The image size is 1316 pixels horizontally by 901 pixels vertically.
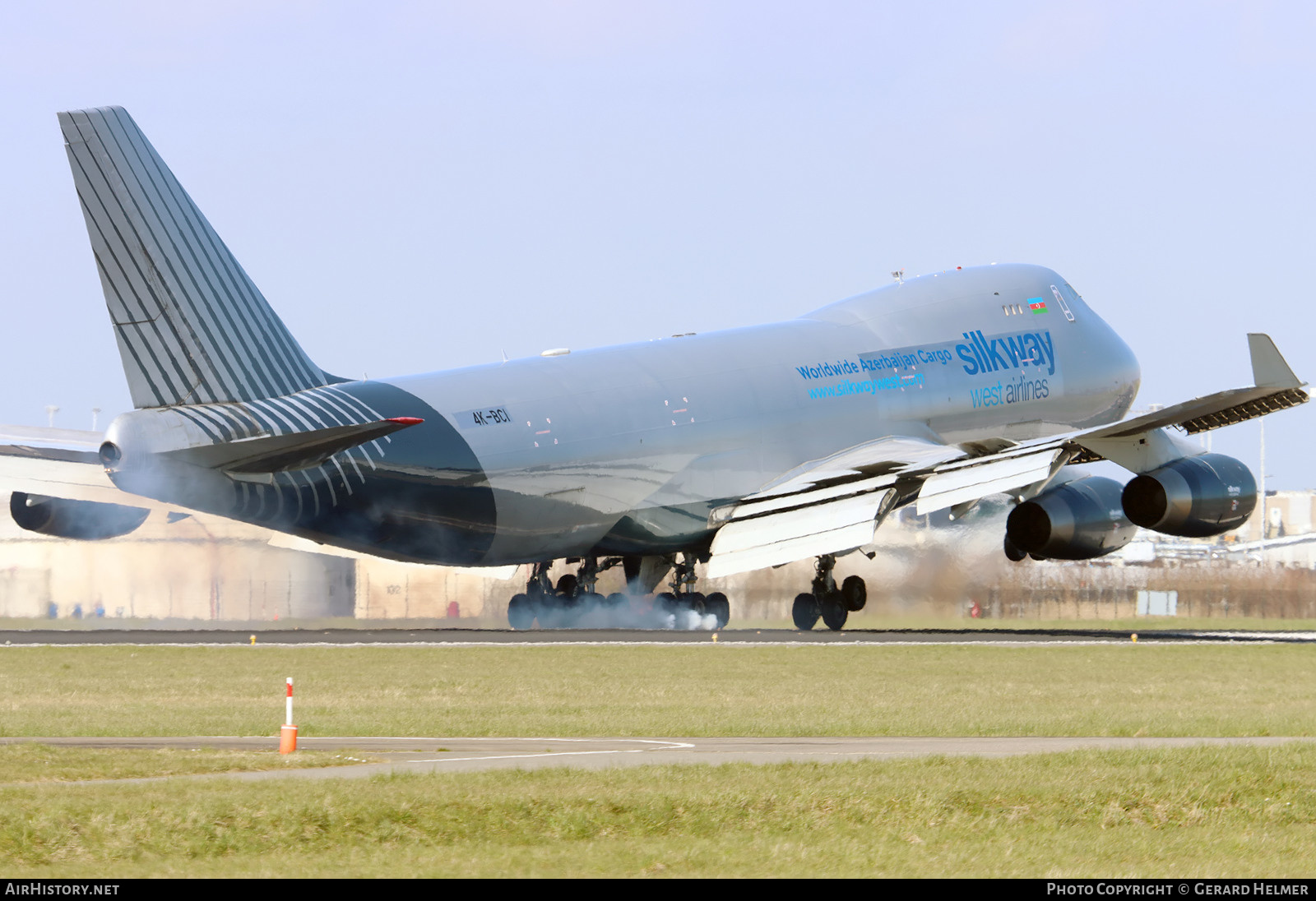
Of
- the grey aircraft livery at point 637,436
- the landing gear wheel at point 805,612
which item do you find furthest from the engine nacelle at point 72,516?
the landing gear wheel at point 805,612

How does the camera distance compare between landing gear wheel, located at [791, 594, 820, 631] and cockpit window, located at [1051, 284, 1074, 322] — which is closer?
landing gear wheel, located at [791, 594, 820, 631]

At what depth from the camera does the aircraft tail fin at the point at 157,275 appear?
3544cm

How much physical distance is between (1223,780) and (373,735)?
11023 millimetres

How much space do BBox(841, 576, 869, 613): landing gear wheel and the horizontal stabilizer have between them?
17499mm

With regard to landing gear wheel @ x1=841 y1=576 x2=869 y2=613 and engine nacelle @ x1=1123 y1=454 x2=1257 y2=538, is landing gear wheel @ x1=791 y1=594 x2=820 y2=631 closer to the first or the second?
landing gear wheel @ x1=841 y1=576 x2=869 y2=613

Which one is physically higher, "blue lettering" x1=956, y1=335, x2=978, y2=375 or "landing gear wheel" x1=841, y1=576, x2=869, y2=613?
"blue lettering" x1=956, y1=335, x2=978, y2=375

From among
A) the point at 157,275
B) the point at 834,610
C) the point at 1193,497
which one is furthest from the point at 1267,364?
the point at 157,275

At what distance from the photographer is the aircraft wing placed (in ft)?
141

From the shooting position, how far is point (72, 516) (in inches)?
1748

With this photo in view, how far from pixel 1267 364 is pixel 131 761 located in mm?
27844

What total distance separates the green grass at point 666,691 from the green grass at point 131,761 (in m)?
3.29

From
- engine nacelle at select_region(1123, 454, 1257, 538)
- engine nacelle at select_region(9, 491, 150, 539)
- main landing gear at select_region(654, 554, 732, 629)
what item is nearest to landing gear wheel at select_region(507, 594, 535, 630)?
main landing gear at select_region(654, 554, 732, 629)

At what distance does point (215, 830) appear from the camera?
629 inches
